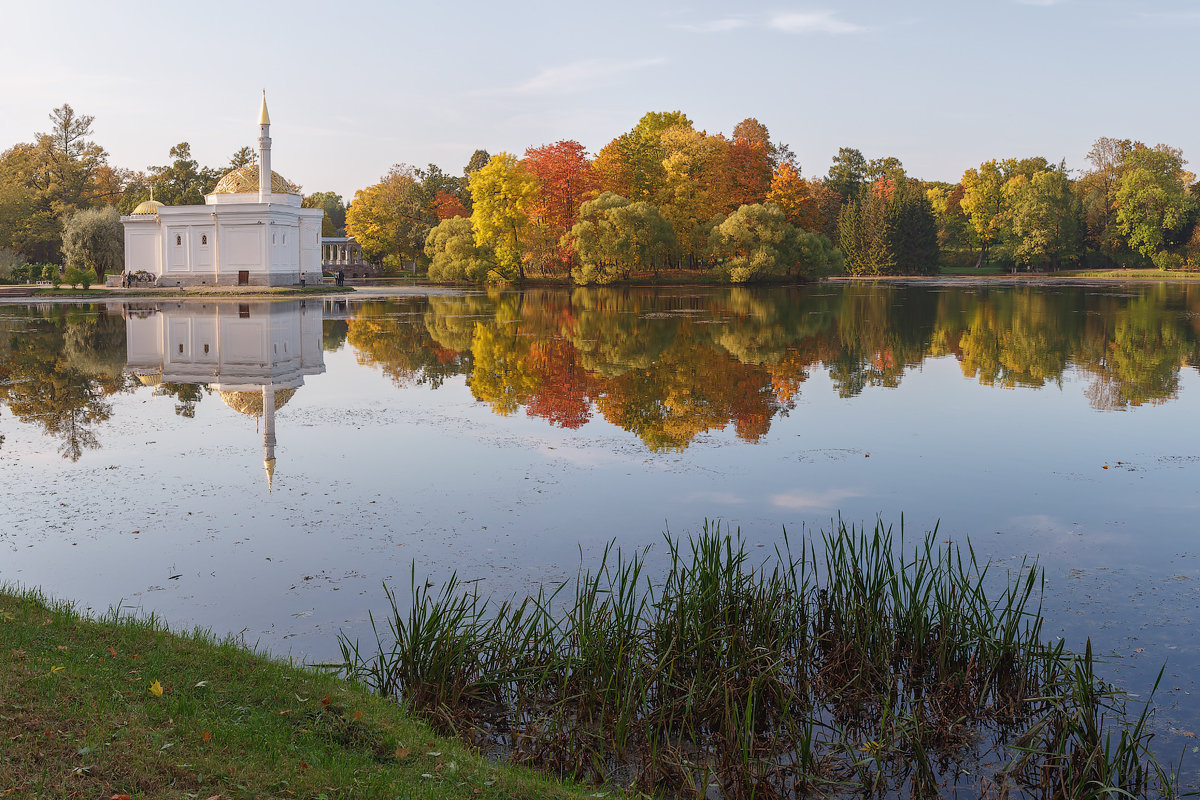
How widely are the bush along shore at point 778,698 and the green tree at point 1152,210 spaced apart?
93726 millimetres

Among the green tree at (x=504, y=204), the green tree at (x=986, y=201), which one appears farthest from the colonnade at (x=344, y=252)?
the green tree at (x=986, y=201)

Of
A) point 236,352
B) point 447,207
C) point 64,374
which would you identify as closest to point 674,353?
point 236,352

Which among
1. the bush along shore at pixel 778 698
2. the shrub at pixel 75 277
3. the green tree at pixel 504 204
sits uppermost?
the green tree at pixel 504 204

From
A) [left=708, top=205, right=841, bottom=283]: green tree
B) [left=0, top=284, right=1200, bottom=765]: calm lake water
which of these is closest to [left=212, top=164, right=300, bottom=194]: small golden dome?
[left=708, top=205, right=841, bottom=283]: green tree

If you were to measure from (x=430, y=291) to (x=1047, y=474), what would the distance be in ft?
191

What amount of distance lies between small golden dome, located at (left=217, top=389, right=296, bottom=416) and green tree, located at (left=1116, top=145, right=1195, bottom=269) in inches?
3475

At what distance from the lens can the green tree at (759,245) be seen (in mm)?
68312

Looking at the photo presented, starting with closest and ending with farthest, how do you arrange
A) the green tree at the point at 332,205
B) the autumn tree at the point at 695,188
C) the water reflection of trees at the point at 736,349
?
the water reflection of trees at the point at 736,349, the autumn tree at the point at 695,188, the green tree at the point at 332,205

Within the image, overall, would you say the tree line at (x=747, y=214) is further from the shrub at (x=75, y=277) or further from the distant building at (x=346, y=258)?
the shrub at (x=75, y=277)

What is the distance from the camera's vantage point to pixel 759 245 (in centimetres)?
6944

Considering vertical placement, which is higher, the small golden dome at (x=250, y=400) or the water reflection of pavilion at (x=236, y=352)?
the water reflection of pavilion at (x=236, y=352)

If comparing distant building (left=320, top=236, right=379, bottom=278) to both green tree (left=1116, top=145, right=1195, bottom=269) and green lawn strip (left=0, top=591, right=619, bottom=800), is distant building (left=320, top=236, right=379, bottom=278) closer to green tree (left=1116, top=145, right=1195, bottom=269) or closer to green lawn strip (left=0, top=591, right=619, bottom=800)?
green tree (left=1116, top=145, right=1195, bottom=269)

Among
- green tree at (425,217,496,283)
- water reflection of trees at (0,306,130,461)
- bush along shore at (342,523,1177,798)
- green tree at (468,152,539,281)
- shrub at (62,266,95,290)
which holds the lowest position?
bush along shore at (342,523,1177,798)

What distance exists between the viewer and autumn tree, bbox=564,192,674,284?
67312mm
